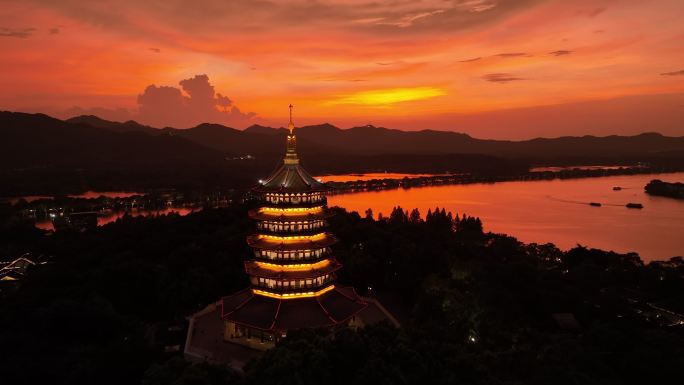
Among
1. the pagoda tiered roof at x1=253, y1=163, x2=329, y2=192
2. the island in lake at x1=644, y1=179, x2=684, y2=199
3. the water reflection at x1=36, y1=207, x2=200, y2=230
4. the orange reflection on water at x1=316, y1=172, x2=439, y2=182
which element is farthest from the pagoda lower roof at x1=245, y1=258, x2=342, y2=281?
the orange reflection on water at x1=316, y1=172, x2=439, y2=182

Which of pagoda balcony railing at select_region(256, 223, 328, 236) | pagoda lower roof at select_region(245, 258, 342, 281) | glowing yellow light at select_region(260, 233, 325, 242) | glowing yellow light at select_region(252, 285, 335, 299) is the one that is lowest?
glowing yellow light at select_region(252, 285, 335, 299)

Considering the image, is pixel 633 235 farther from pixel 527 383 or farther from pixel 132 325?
pixel 132 325

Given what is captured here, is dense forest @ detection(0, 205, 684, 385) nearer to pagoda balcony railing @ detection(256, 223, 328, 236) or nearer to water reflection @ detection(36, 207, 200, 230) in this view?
pagoda balcony railing @ detection(256, 223, 328, 236)

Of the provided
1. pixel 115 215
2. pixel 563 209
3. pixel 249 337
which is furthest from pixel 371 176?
pixel 249 337

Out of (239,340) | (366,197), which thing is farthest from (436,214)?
(366,197)

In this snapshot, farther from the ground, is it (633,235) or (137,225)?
(137,225)

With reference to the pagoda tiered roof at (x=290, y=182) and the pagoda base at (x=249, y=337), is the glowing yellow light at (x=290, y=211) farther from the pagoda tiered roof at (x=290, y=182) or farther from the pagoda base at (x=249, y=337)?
the pagoda base at (x=249, y=337)
